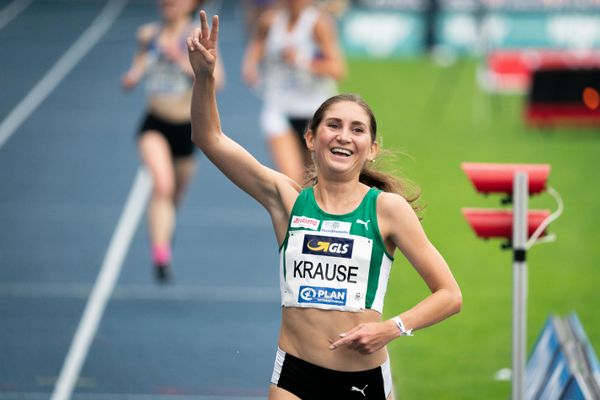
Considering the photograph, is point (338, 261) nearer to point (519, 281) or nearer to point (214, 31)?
point (214, 31)

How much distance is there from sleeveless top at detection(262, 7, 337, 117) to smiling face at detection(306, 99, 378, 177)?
5.75m

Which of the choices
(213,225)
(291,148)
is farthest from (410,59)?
(291,148)

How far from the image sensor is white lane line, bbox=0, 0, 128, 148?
58.3 feet

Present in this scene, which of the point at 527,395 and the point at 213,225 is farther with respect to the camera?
the point at 213,225

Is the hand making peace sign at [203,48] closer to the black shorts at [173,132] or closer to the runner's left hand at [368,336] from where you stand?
the runner's left hand at [368,336]

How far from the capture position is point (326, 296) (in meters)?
4.88

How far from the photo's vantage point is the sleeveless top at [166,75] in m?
10.6

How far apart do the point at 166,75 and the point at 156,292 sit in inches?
69.6

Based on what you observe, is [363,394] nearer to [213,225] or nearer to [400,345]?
[400,345]

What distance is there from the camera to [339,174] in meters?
4.95

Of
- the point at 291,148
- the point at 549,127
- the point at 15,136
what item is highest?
the point at 549,127

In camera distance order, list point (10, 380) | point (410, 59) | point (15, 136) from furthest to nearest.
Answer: point (410, 59) < point (15, 136) < point (10, 380)

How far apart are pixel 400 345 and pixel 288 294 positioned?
479 cm

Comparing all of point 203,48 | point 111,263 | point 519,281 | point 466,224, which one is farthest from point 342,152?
point 466,224
